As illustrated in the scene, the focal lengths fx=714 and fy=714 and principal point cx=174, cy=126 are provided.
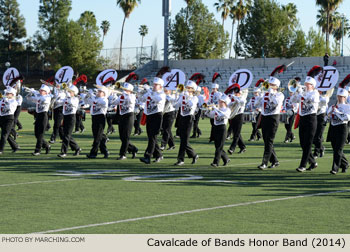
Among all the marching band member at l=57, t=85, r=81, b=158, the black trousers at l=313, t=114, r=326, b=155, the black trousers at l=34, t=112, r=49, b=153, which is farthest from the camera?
the black trousers at l=34, t=112, r=49, b=153

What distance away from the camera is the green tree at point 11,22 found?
9669 cm

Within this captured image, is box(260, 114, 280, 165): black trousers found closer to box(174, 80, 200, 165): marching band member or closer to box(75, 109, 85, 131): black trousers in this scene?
box(174, 80, 200, 165): marching band member

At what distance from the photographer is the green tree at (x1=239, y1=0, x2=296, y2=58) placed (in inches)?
2517

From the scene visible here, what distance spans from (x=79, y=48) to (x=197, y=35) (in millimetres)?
12087

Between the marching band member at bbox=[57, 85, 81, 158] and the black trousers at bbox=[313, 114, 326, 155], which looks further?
the marching band member at bbox=[57, 85, 81, 158]

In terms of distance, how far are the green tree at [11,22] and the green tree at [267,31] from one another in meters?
41.6

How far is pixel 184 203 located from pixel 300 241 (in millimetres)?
2981

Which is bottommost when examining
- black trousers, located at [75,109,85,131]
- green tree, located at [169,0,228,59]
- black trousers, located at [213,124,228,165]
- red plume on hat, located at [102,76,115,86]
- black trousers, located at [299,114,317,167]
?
black trousers, located at [75,109,85,131]

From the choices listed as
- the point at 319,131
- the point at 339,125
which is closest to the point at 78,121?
the point at 319,131

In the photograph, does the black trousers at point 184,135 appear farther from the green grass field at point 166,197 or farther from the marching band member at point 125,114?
the marching band member at point 125,114

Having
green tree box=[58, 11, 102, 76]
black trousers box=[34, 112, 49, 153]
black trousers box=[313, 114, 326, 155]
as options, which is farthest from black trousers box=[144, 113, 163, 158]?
green tree box=[58, 11, 102, 76]

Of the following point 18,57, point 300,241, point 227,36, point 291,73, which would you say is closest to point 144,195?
point 300,241

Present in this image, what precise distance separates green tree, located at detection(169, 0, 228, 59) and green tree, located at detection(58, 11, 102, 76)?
332 inches

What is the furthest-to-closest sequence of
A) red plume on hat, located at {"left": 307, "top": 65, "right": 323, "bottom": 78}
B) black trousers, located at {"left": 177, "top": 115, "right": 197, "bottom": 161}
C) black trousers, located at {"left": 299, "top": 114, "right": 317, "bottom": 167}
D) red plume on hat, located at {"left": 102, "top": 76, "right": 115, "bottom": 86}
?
red plume on hat, located at {"left": 102, "top": 76, "right": 115, "bottom": 86}
black trousers, located at {"left": 177, "top": 115, "right": 197, "bottom": 161}
red plume on hat, located at {"left": 307, "top": 65, "right": 323, "bottom": 78}
black trousers, located at {"left": 299, "top": 114, "right": 317, "bottom": 167}
